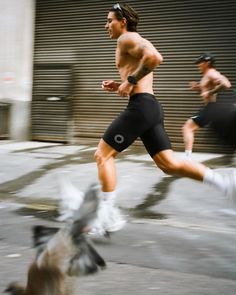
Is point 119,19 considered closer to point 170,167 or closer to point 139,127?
point 139,127

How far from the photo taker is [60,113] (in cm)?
1062

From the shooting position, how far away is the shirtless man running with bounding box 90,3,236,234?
4.46 metres

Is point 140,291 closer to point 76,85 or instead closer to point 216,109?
point 216,109

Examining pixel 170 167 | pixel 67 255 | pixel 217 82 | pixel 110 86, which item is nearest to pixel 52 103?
pixel 217 82

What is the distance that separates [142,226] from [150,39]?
559 centimetres

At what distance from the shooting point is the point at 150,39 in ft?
32.0

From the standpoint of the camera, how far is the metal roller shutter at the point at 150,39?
917cm

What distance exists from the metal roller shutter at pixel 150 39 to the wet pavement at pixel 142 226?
1.50 metres

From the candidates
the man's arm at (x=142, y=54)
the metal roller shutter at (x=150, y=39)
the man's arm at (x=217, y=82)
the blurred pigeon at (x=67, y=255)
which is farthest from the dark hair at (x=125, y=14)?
the metal roller shutter at (x=150, y=39)

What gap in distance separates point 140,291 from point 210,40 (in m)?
6.70

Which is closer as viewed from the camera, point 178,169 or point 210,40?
point 178,169

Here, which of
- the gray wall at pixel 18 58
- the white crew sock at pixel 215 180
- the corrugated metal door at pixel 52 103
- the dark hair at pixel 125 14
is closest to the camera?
the white crew sock at pixel 215 180

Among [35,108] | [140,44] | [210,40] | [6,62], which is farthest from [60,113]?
[140,44]

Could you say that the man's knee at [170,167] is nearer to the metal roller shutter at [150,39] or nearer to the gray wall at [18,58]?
the metal roller shutter at [150,39]
